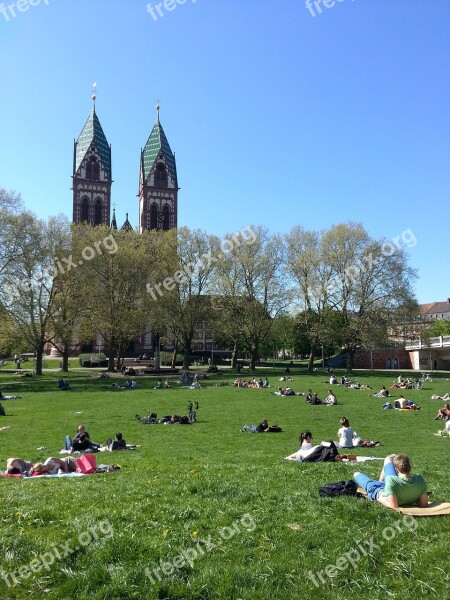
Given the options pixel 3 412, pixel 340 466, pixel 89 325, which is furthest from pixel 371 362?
pixel 340 466

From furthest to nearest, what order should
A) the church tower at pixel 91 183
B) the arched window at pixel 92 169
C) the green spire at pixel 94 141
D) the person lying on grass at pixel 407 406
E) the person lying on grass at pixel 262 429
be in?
the green spire at pixel 94 141 < the arched window at pixel 92 169 < the church tower at pixel 91 183 < the person lying on grass at pixel 407 406 < the person lying on grass at pixel 262 429

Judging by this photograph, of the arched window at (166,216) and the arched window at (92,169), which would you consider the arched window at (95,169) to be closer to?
the arched window at (92,169)

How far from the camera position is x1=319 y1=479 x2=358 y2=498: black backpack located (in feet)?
26.7

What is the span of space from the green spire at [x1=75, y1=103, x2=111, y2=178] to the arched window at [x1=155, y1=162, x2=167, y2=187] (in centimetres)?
893

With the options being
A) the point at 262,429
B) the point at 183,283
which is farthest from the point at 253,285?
the point at 262,429

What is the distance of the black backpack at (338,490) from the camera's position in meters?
8.13

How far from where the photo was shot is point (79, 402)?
2912 cm

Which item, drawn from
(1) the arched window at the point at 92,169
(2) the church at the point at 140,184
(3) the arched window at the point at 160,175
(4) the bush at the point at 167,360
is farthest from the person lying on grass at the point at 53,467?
(3) the arched window at the point at 160,175

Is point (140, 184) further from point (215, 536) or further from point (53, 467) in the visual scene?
point (215, 536)

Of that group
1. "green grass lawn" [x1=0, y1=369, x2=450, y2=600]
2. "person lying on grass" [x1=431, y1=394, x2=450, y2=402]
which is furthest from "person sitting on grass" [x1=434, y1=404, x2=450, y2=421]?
"green grass lawn" [x1=0, y1=369, x2=450, y2=600]

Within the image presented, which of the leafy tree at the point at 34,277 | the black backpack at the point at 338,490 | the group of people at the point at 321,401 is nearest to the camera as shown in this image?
the black backpack at the point at 338,490

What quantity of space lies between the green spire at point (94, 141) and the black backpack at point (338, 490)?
90.9 meters

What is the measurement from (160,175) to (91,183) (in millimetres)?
13455

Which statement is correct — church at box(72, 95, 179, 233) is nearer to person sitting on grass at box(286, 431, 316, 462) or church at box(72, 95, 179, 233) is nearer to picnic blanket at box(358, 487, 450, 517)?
person sitting on grass at box(286, 431, 316, 462)
